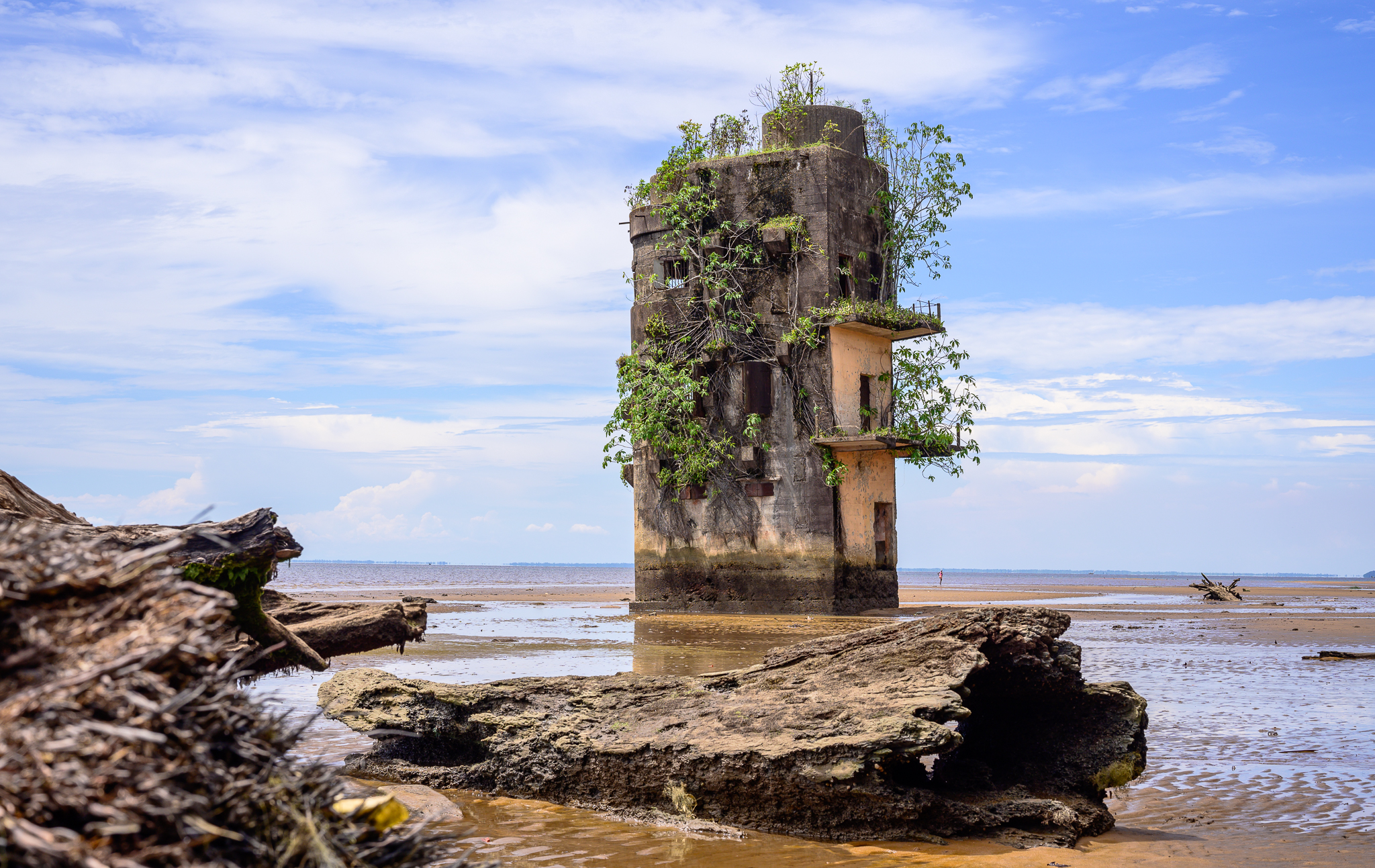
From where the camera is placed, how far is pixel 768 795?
20.8ft

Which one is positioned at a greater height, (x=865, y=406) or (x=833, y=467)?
(x=865, y=406)

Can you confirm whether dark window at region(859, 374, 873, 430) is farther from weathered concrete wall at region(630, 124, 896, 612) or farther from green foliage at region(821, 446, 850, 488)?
green foliage at region(821, 446, 850, 488)

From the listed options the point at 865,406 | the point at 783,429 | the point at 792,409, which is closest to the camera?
the point at 792,409

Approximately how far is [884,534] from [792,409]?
4.46m

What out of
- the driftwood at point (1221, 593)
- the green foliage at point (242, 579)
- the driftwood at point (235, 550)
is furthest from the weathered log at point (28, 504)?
the driftwood at point (1221, 593)

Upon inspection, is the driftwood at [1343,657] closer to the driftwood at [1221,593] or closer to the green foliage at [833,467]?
the green foliage at [833,467]

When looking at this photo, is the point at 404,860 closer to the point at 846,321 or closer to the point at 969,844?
the point at 969,844

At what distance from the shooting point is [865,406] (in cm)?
2747

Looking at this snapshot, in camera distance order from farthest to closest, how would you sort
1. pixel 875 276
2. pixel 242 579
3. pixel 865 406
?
pixel 875 276, pixel 865 406, pixel 242 579

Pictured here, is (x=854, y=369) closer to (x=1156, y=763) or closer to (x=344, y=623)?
(x=1156, y=763)

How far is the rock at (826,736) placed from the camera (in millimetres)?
6223

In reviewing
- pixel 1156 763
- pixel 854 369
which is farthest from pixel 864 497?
pixel 1156 763

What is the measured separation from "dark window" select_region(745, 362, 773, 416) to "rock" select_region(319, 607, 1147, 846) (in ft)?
60.9

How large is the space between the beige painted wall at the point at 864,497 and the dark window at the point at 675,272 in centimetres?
597
